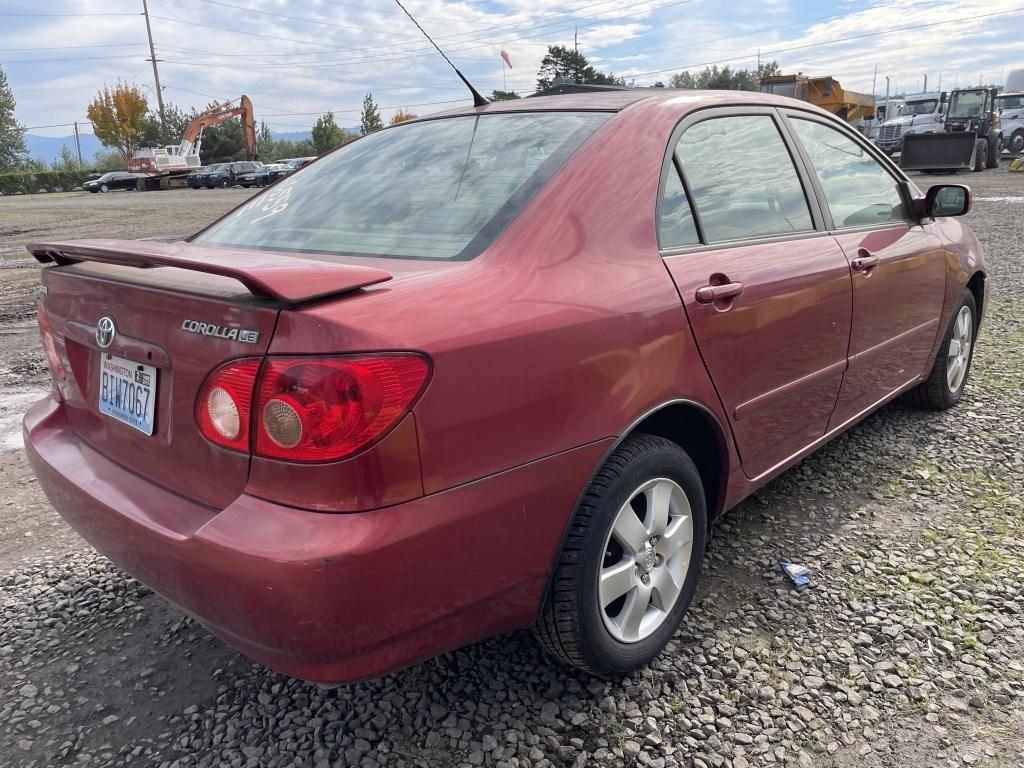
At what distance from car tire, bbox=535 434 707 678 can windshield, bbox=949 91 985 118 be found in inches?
1091

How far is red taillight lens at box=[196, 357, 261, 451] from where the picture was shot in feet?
5.39

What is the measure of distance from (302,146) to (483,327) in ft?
258

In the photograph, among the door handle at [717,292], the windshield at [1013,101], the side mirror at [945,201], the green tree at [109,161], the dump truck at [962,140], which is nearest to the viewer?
the door handle at [717,292]

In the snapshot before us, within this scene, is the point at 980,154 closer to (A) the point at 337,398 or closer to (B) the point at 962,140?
(B) the point at 962,140

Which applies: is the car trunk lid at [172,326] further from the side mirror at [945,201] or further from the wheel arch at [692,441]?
the side mirror at [945,201]

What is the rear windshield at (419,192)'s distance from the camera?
212 centimetres

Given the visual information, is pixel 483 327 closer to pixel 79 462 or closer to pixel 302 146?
pixel 79 462

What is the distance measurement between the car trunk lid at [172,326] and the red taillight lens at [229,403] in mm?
21

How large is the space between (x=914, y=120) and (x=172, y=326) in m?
31.9

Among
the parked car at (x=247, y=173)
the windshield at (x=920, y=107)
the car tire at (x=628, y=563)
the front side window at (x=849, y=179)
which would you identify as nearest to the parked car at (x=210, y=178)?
the parked car at (x=247, y=173)

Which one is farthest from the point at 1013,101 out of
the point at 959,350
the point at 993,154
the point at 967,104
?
the point at 959,350

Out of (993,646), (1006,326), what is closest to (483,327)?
(993,646)

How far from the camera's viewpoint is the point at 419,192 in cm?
236

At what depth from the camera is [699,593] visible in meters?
2.67
